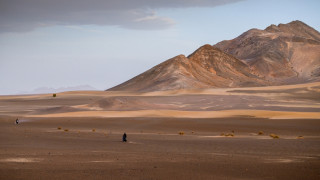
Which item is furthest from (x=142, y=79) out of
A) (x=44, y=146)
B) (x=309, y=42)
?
(x=44, y=146)

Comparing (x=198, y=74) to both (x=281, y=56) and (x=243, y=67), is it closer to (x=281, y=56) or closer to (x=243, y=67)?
(x=243, y=67)

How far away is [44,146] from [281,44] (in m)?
161

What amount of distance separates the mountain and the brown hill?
8475mm

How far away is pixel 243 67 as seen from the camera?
15362 centimetres

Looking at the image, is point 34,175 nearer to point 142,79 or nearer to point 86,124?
point 86,124

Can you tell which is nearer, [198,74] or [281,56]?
[198,74]

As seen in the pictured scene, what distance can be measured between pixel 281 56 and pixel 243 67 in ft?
70.3

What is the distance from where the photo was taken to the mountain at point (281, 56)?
155m

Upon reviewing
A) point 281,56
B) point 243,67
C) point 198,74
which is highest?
point 281,56

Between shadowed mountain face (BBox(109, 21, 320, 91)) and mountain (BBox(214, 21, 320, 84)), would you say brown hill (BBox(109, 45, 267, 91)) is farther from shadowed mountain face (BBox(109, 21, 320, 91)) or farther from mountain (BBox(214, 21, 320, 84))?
mountain (BBox(214, 21, 320, 84))

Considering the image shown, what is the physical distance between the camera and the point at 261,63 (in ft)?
533

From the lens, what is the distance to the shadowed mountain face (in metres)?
133

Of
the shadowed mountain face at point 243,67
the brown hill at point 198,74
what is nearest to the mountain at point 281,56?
the shadowed mountain face at point 243,67

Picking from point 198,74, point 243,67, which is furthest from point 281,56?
point 198,74
